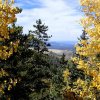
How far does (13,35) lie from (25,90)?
6.68 metres

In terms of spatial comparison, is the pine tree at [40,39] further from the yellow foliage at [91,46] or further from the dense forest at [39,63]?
the yellow foliage at [91,46]

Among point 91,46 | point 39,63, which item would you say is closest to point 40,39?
point 39,63

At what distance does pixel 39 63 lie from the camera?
63094 millimetres

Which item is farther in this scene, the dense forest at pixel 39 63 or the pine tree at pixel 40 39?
the pine tree at pixel 40 39

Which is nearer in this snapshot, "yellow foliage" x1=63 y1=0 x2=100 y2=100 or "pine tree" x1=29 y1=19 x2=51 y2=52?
"yellow foliage" x1=63 y1=0 x2=100 y2=100

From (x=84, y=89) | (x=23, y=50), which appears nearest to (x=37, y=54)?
(x=23, y=50)

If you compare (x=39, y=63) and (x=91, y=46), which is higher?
(x=91, y=46)

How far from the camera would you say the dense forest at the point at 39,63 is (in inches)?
675

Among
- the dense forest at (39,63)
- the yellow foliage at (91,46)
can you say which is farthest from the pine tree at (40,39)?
the yellow foliage at (91,46)

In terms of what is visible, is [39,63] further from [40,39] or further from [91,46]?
[91,46]

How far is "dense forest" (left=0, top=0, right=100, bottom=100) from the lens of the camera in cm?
1714

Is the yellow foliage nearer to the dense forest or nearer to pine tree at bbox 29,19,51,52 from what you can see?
Answer: the dense forest

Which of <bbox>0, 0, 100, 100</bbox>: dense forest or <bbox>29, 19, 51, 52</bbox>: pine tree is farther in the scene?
<bbox>29, 19, 51, 52</bbox>: pine tree

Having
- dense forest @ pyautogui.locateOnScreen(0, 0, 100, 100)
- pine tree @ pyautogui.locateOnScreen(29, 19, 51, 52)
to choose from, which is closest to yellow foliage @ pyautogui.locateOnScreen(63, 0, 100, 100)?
dense forest @ pyautogui.locateOnScreen(0, 0, 100, 100)
